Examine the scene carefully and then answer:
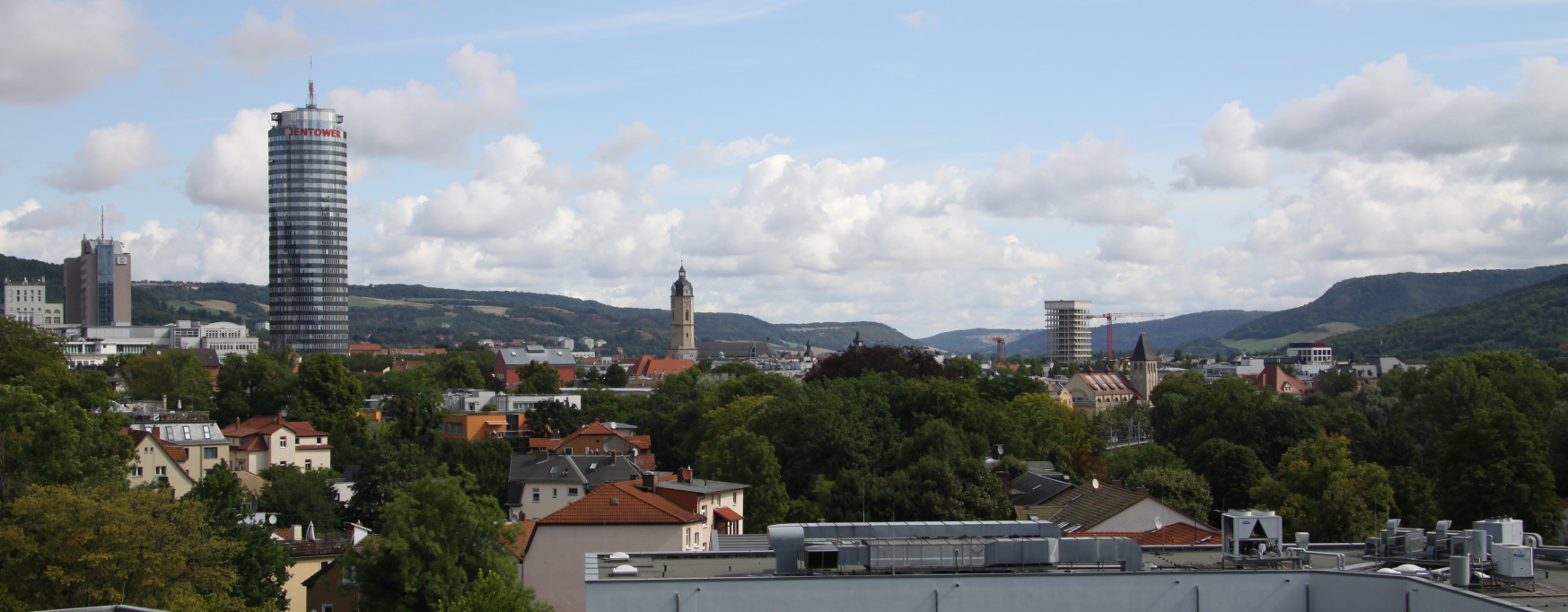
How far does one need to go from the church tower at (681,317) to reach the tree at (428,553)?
551ft

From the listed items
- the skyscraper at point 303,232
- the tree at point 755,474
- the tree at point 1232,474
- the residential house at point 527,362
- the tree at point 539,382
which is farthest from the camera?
the skyscraper at point 303,232

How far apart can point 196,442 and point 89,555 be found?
122 ft

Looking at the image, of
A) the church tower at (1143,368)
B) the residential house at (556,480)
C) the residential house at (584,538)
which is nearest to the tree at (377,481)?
the residential house at (556,480)

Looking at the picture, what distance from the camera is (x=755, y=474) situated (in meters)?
45.1

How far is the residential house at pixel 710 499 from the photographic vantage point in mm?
36625

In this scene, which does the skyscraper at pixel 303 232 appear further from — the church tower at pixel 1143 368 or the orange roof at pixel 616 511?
the orange roof at pixel 616 511

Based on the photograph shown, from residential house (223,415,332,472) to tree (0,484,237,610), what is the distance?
3622 centimetres

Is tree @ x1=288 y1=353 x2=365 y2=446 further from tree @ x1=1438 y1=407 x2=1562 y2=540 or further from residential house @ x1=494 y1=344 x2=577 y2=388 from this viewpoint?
residential house @ x1=494 y1=344 x2=577 y2=388

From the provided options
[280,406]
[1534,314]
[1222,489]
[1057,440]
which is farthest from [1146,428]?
[1534,314]

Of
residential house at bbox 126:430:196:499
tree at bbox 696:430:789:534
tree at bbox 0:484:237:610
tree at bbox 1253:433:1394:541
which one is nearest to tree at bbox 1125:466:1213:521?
tree at bbox 1253:433:1394:541

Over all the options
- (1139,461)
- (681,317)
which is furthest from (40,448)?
(681,317)

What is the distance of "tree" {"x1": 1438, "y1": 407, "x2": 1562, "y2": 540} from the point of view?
37281 millimetres

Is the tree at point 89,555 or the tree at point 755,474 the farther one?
the tree at point 755,474

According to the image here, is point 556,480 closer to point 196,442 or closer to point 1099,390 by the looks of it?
point 196,442
